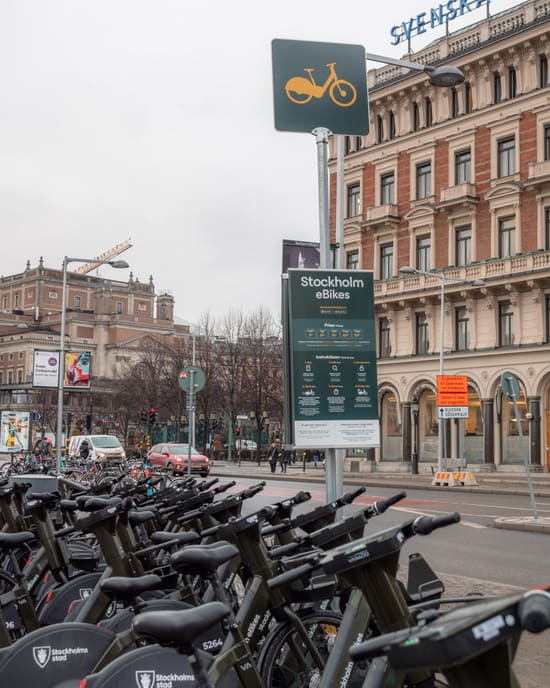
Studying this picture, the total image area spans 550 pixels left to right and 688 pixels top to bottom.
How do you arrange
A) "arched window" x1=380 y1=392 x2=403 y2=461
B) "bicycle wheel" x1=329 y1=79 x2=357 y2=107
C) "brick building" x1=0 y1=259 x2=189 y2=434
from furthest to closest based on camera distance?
"brick building" x1=0 y1=259 x2=189 y2=434, "arched window" x1=380 y1=392 x2=403 y2=461, "bicycle wheel" x1=329 y1=79 x2=357 y2=107

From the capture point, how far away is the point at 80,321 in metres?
128

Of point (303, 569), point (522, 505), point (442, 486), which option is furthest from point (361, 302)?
point (442, 486)

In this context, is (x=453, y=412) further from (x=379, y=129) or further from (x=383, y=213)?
(x=379, y=129)

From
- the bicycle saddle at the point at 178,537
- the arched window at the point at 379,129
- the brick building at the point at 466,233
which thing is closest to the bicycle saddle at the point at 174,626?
the bicycle saddle at the point at 178,537

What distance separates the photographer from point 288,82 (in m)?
8.30

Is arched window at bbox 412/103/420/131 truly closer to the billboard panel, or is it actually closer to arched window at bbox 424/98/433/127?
arched window at bbox 424/98/433/127

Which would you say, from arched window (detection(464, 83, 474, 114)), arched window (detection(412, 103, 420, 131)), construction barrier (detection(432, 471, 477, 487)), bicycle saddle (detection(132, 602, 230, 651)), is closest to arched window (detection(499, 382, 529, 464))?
construction barrier (detection(432, 471, 477, 487))

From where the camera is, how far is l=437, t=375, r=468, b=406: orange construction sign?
35.1 m

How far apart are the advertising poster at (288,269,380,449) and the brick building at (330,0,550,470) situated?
3353 cm

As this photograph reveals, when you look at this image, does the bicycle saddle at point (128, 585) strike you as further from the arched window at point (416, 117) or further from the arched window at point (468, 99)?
the arched window at point (416, 117)

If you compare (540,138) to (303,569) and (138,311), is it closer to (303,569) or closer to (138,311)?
(303,569)

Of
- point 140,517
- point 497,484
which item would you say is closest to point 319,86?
point 140,517

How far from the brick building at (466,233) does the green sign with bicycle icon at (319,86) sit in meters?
33.1

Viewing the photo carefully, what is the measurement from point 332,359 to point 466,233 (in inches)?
1502
